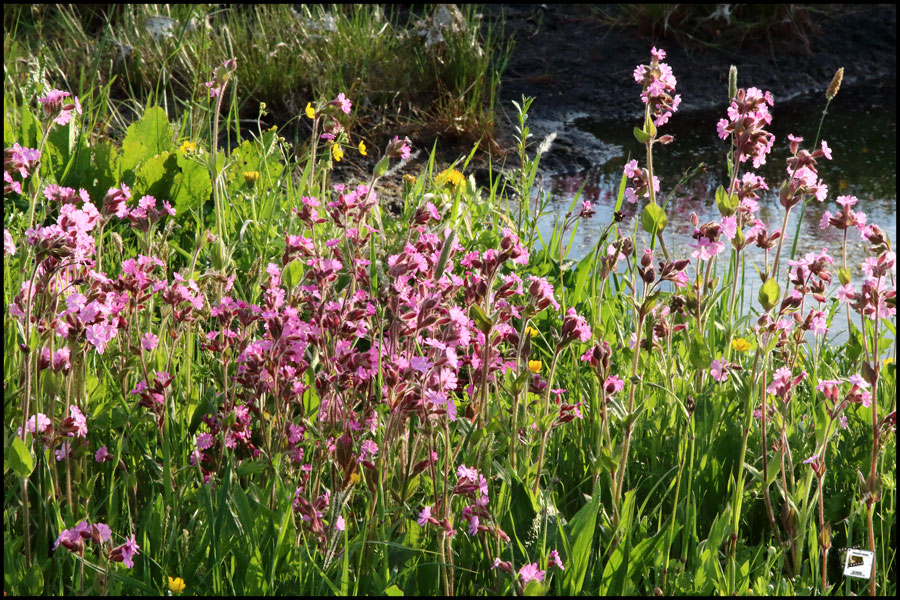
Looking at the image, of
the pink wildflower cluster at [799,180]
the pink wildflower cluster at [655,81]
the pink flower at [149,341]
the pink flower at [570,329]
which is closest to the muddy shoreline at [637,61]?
the pink wildflower cluster at [655,81]

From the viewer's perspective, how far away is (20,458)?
140 cm

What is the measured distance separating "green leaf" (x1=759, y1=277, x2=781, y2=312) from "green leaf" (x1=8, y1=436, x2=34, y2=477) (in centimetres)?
120

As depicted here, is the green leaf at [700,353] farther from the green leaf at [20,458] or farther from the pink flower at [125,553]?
the green leaf at [20,458]

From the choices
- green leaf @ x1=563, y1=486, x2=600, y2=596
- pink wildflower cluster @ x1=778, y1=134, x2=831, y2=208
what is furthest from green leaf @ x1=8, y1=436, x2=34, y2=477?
pink wildflower cluster @ x1=778, y1=134, x2=831, y2=208

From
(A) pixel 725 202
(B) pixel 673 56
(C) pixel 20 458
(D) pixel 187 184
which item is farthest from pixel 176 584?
(B) pixel 673 56

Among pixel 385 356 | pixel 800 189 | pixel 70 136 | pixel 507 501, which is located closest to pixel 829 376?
pixel 800 189

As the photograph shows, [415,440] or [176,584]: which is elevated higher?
[415,440]

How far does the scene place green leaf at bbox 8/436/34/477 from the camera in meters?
1.39

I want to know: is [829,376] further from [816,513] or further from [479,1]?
[479,1]

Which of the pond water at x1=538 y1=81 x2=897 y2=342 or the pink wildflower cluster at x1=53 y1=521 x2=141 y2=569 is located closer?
the pink wildflower cluster at x1=53 y1=521 x2=141 y2=569

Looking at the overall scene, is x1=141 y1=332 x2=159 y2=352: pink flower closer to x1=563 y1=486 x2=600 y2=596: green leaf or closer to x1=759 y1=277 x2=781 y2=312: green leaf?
x1=563 y1=486 x2=600 y2=596: green leaf

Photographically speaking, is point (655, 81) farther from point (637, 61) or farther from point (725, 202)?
point (637, 61)

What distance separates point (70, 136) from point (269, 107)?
101 inches

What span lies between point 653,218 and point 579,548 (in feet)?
2.10
